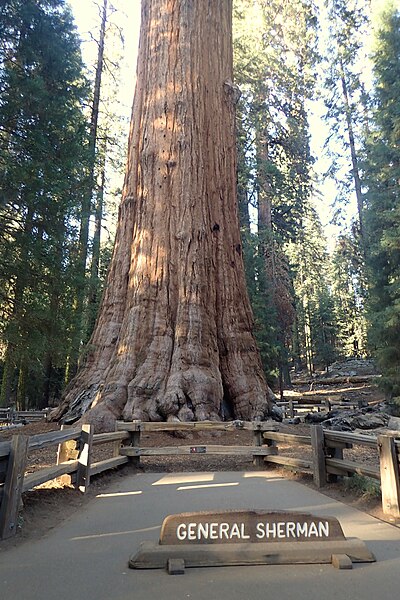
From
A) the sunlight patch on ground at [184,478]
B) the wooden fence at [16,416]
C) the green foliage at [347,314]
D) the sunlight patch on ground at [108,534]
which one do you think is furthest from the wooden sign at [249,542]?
the green foliage at [347,314]

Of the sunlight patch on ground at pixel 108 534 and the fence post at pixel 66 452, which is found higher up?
the fence post at pixel 66 452

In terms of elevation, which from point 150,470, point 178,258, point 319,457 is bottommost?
point 150,470

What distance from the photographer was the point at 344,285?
52.8 meters

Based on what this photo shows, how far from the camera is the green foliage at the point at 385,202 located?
14.7 meters

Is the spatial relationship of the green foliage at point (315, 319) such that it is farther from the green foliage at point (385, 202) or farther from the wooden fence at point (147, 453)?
the wooden fence at point (147, 453)

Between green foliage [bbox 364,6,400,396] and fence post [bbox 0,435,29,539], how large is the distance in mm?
12149

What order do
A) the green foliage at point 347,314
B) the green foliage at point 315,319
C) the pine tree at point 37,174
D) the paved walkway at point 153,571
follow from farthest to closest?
the green foliage at point 347,314, the green foliage at point 315,319, the pine tree at point 37,174, the paved walkway at point 153,571

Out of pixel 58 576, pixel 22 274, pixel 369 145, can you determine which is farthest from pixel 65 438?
pixel 369 145

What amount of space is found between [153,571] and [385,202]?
1651 centimetres

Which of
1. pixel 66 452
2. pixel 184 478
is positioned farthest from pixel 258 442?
pixel 66 452

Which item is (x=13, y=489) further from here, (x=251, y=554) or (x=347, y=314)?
(x=347, y=314)

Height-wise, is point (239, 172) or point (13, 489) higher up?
point (239, 172)

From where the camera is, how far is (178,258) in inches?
432

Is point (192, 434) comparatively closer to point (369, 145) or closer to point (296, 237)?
point (369, 145)
